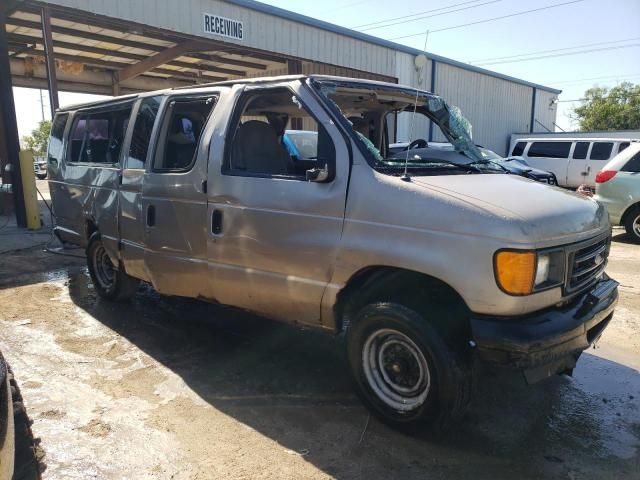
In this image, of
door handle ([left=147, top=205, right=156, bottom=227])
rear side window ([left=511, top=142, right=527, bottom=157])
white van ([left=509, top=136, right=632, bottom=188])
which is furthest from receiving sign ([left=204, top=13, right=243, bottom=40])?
white van ([left=509, top=136, right=632, bottom=188])

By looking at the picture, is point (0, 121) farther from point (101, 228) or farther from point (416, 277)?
point (416, 277)

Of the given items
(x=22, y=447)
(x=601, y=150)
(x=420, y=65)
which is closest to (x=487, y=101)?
(x=420, y=65)

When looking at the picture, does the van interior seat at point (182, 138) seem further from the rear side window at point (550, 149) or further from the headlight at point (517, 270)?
the rear side window at point (550, 149)

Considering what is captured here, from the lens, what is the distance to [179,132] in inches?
169

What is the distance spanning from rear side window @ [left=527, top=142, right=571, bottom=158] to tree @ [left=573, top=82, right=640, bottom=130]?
29962 millimetres

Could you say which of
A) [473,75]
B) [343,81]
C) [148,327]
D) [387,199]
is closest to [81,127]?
[148,327]

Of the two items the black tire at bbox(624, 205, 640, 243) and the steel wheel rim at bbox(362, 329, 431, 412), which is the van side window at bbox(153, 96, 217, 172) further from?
the black tire at bbox(624, 205, 640, 243)

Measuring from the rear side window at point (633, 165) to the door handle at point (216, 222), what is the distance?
823cm

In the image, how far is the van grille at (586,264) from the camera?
2863 millimetres

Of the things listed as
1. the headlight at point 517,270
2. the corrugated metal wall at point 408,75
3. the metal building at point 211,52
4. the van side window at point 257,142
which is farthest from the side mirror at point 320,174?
the corrugated metal wall at point 408,75

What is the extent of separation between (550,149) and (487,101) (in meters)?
6.34

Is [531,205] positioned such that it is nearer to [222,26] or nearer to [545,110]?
[222,26]

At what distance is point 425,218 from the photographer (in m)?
2.76

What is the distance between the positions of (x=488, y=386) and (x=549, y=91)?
89.3 ft
